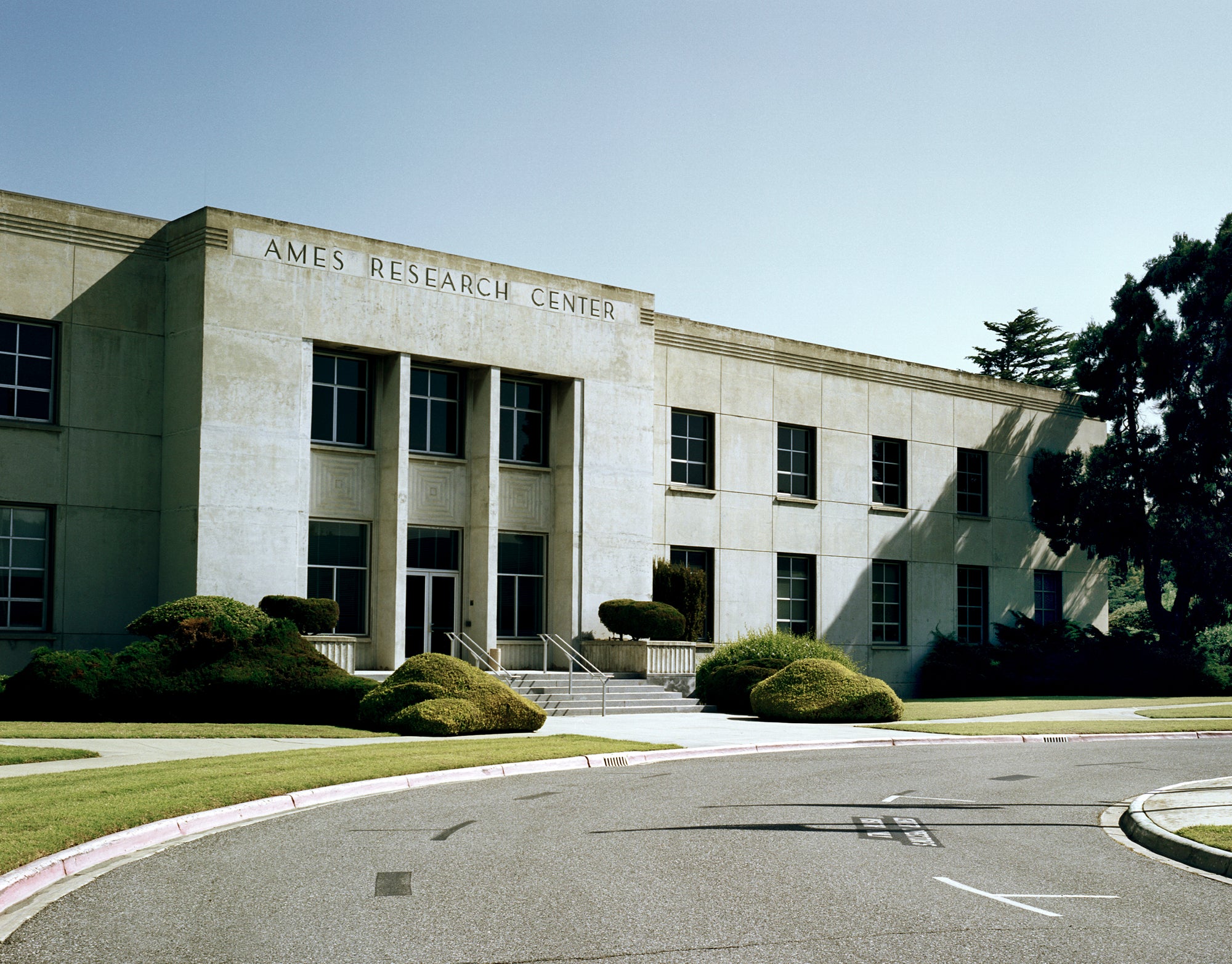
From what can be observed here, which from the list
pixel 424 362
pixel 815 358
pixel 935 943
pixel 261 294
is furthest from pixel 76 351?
pixel 935 943

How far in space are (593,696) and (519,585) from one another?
4.38 meters

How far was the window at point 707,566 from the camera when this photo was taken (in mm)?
36250

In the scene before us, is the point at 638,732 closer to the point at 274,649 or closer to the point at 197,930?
the point at 274,649

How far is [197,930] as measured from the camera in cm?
755

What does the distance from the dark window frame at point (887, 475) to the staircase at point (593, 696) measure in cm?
1249

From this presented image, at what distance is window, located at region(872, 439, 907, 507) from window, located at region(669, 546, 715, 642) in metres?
6.84

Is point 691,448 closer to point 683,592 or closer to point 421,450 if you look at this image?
point 683,592

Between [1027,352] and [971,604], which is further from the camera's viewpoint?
[1027,352]

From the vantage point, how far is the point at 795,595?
38.5m

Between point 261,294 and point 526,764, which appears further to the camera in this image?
point 261,294

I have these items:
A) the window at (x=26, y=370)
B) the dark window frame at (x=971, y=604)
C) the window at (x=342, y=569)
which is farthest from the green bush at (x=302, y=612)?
the dark window frame at (x=971, y=604)

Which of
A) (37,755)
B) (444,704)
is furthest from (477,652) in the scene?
(37,755)

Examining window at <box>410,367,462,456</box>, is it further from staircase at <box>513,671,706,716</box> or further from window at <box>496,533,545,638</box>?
staircase at <box>513,671,706,716</box>

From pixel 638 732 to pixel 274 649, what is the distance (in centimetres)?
707
